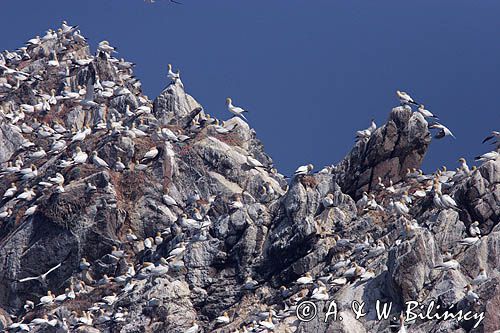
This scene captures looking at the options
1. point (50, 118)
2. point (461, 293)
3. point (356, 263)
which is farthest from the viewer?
point (50, 118)

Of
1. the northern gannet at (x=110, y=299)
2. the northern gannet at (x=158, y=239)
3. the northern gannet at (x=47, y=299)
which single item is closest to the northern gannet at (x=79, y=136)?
the northern gannet at (x=158, y=239)

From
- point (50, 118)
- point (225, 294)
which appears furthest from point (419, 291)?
point (50, 118)

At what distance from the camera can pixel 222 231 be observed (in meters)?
49.6

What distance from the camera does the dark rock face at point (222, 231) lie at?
44.5 metres

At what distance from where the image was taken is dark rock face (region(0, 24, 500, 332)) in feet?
146

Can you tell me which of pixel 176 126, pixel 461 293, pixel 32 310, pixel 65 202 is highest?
pixel 176 126

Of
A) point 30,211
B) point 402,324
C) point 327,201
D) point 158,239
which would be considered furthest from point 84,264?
point 402,324

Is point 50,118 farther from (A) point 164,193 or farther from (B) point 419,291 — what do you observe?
(B) point 419,291

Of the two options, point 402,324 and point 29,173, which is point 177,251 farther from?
point 402,324

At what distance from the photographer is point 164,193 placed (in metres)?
53.2

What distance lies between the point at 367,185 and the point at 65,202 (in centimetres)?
1018

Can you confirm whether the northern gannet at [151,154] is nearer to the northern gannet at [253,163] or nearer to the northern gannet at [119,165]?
the northern gannet at [119,165]

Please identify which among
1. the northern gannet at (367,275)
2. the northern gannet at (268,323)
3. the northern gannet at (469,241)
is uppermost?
the northern gannet at (469,241)

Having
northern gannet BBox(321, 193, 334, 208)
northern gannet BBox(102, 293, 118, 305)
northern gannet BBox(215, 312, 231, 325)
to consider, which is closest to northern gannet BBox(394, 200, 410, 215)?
northern gannet BBox(321, 193, 334, 208)
